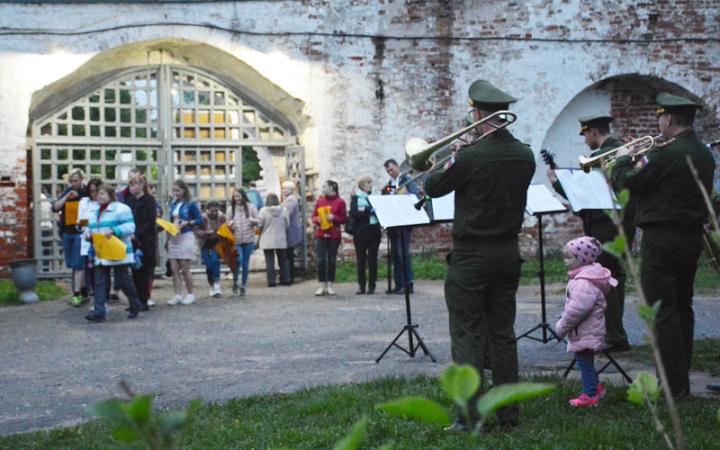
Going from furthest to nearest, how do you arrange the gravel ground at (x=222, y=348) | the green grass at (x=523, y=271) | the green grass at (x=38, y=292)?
the green grass at (x=523, y=271) → the green grass at (x=38, y=292) → the gravel ground at (x=222, y=348)

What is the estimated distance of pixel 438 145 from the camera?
5.89m

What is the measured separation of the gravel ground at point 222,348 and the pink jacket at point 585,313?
3.48ft

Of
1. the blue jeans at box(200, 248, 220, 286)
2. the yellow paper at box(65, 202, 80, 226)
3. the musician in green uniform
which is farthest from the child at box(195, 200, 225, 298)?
the musician in green uniform

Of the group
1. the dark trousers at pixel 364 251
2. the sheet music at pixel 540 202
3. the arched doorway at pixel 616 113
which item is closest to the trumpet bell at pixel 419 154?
the sheet music at pixel 540 202

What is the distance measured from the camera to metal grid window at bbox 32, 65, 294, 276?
15781 mm

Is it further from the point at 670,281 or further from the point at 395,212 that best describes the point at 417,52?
the point at 670,281

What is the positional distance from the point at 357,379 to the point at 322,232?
6669 millimetres

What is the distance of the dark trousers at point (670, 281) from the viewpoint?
20.7ft

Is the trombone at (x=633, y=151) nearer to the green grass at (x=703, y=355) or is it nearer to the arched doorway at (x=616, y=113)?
the green grass at (x=703, y=355)

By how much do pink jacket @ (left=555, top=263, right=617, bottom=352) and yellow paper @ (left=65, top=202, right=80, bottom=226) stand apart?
8.19 metres

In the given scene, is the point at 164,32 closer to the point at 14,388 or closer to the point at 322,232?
the point at 322,232

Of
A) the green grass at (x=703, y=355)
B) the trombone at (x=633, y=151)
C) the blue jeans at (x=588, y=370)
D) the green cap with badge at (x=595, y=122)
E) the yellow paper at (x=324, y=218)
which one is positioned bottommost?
the green grass at (x=703, y=355)

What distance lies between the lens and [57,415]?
6.82 metres

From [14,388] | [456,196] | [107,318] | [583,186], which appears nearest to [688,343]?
[583,186]
